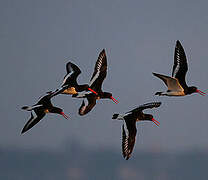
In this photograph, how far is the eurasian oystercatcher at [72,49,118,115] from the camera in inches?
704

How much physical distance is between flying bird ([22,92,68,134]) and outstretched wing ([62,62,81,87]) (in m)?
1.46

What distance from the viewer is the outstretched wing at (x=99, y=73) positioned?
19562 millimetres

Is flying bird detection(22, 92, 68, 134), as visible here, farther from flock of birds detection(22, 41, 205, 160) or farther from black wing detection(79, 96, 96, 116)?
black wing detection(79, 96, 96, 116)

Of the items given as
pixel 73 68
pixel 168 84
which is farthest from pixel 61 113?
pixel 168 84

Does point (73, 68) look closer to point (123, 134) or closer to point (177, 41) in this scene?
point (177, 41)

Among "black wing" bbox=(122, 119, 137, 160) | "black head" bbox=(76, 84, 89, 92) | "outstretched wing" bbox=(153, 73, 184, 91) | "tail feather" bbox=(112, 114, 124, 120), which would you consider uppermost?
"outstretched wing" bbox=(153, 73, 184, 91)

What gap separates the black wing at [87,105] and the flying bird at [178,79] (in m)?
2.35

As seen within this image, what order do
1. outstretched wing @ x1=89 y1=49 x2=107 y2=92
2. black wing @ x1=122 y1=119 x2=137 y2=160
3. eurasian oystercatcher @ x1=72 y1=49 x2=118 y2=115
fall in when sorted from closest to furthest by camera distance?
black wing @ x1=122 y1=119 x2=137 y2=160
eurasian oystercatcher @ x1=72 y1=49 x2=118 y2=115
outstretched wing @ x1=89 y1=49 x2=107 y2=92

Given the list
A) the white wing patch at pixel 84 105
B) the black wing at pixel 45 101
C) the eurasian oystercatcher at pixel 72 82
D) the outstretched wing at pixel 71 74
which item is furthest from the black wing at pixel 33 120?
the outstretched wing at pixel 71 74

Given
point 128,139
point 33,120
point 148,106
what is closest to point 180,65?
point 148,106

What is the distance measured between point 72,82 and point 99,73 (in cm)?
142

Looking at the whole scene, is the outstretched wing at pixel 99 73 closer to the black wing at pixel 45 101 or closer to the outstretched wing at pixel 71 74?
the outstretched wing at pixel 71 74

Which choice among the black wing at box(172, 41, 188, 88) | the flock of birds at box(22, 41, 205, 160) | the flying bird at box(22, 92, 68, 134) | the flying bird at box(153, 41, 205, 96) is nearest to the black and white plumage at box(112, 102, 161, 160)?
the flock of birds at box(22, 41, 205, 160)

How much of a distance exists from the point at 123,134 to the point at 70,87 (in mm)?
3677
